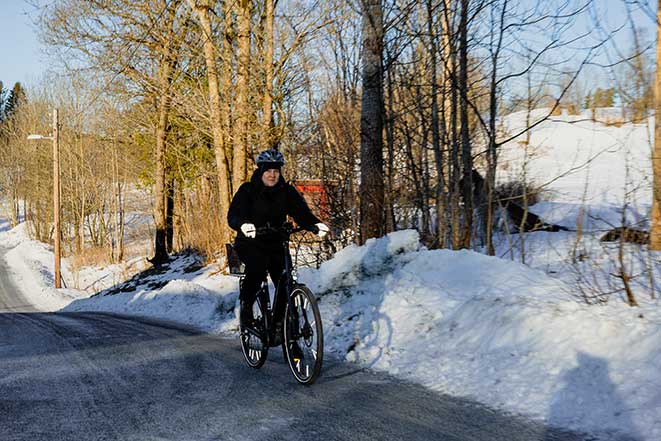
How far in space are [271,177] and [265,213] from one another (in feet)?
1.24

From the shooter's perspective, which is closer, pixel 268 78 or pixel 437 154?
pixel 437 154

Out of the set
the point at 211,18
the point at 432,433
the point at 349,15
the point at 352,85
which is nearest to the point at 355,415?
the point at 432,433

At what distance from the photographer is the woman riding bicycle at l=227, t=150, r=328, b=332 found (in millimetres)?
6473

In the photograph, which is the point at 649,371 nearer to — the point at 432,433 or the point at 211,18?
the point at 432,433

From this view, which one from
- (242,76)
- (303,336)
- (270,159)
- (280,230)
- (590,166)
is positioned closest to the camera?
(303,336)

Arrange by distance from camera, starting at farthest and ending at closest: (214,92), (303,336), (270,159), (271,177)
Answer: (214,92)
(271,177)
(270,159)
(303,336)

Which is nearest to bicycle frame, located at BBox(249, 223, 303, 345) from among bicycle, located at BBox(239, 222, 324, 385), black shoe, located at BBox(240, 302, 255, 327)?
bicycle, located at BBox(239, 222, 324, 385)

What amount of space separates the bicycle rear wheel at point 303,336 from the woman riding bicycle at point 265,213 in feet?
1.23

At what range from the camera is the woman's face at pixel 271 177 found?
6.50 metres

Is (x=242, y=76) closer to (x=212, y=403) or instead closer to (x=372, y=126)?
(x=372, y=126)

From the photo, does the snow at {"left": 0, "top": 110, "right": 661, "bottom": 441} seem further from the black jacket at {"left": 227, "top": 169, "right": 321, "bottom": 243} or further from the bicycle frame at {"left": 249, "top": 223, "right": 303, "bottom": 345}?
the black jacket at {"left": 227, "top": 169, "right": 321, "bottom": 243}

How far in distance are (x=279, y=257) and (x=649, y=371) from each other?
139 inches

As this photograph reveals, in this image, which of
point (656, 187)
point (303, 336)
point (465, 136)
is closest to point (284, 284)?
point (303, 336)

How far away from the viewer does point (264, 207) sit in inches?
258
